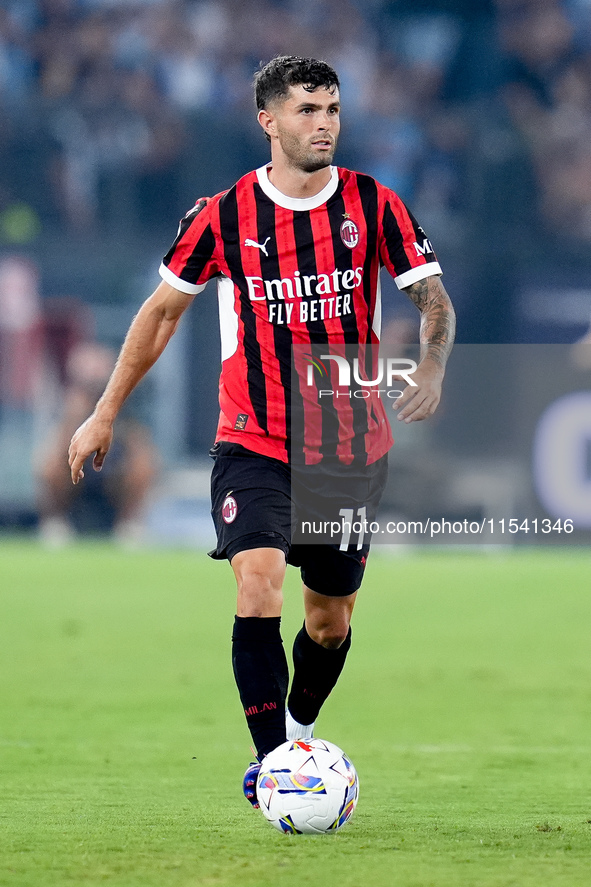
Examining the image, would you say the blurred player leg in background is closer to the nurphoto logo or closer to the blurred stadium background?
the blurred stadium background

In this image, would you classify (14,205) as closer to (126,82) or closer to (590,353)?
(126,82)

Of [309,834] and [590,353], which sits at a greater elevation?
[590,353]

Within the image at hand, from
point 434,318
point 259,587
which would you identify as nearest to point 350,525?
point 259,587

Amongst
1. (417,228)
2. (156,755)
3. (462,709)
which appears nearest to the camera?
(417,228)

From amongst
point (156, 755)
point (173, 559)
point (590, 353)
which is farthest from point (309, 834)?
point (590, 353)

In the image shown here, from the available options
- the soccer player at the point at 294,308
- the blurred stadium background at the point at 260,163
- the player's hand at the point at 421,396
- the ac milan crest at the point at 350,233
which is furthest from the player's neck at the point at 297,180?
the blurred stadium background at the point at 260,163

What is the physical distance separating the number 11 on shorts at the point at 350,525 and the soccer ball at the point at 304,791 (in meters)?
0.74

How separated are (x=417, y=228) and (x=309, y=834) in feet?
5.64

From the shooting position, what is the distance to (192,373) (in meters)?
13.4

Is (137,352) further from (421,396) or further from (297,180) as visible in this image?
(421,396)

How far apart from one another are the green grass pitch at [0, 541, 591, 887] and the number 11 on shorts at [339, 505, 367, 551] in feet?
2.46

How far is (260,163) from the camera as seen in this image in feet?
47.1

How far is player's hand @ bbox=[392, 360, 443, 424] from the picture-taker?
3574 millimetres

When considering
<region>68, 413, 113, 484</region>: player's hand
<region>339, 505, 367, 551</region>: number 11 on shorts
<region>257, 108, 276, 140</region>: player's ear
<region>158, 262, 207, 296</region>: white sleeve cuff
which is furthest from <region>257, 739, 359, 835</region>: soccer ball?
<region>257, 108, 276, 140</region>: player's ear
